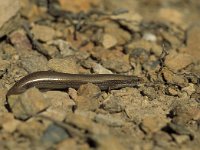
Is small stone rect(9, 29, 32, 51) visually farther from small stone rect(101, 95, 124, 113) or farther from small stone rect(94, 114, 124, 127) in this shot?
small stone rect(94, 114, 124, 127)

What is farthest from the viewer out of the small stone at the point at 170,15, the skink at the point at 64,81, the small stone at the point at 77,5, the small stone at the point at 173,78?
the small stone at the point at 170,15

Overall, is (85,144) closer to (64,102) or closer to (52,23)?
(64,102)

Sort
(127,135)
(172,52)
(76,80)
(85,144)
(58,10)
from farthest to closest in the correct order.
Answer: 1. (58,10)
2. (172,52)
3. (76,80)
4. (127,135)
5. (85,144)

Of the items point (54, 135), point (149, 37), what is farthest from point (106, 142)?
point (149, 37)

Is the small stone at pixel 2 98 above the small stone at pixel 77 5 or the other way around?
the other way around

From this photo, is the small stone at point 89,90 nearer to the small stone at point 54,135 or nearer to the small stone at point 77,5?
the small stone at point 54,135

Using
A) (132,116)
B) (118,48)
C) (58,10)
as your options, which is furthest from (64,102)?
(58,10)

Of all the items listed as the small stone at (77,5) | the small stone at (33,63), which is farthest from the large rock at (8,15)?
the small stone at (77,5)
